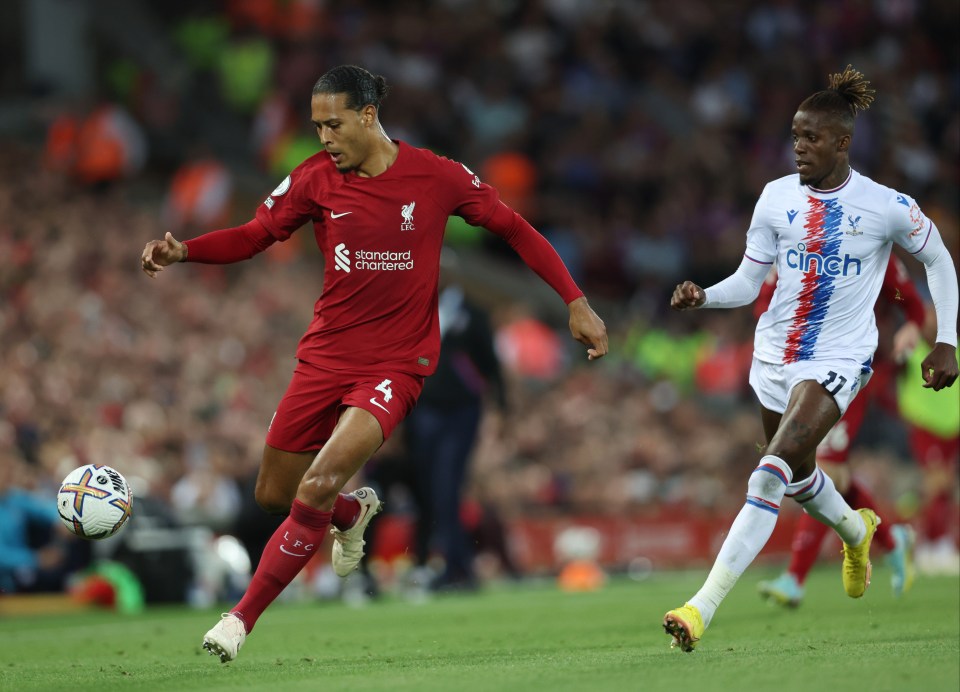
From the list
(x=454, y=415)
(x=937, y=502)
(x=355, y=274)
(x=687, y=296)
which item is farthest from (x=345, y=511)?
(x=937, y=502)

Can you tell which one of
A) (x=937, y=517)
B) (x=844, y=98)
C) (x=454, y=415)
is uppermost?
(x=844, y=98)

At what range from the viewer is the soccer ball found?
329 inches

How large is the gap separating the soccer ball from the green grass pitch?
2.42 feet

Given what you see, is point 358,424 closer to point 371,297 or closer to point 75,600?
point 371,297

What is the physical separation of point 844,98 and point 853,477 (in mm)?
3349

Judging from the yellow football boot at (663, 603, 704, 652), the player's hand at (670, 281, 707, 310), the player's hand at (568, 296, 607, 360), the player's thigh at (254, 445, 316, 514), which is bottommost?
the yellow football boot at (663, 603, 704, 652)

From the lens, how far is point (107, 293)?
692 inches

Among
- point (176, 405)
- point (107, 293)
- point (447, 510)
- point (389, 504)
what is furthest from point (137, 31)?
point (447, 510)

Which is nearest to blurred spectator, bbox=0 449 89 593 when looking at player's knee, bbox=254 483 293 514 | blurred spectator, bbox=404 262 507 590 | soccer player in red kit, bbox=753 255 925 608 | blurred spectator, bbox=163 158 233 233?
blurred spectator, bbox=404 262 507 590

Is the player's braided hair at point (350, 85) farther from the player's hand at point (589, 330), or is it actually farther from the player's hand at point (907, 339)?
the player's hand at point (907, 339)

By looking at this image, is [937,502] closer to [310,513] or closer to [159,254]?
[310,513]

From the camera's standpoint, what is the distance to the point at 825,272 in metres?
8.15

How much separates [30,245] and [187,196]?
3.50m

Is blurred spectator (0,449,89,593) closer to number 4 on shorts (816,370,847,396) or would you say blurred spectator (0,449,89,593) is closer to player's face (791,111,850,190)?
number 4 on shorts (816,370,847,396)
